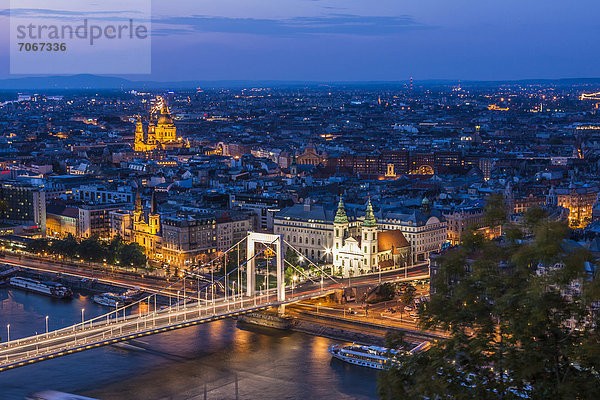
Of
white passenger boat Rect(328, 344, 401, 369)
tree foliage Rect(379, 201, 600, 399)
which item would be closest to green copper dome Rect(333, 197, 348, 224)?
white passenger boat Rect(328, 344, 401, 369)

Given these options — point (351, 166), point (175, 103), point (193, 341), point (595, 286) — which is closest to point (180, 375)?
point (193, 341)

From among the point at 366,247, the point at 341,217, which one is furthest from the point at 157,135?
the point at 366,247

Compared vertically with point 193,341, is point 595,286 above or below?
above

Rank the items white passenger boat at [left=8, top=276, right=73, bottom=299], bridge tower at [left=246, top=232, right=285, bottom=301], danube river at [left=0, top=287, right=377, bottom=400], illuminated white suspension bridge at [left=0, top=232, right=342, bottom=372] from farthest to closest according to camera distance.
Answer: white passenger boat at [left=8, top=276, right=73, bottom=299], bridge tower at [left=246, top=232, right=285, bottom=301], illuminated white suspension bridge at [left=0, top=232, right=342, bottom=372], danube river at [left=0, top=287, right=377, bottom=400]

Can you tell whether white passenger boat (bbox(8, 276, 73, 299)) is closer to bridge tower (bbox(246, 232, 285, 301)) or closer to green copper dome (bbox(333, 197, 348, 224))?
bridge tower (bbox(246, 232, 285, 301))

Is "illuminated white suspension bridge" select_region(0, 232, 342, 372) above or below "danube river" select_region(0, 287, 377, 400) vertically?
above

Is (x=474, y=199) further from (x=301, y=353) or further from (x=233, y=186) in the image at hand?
(x=301, y=353)
